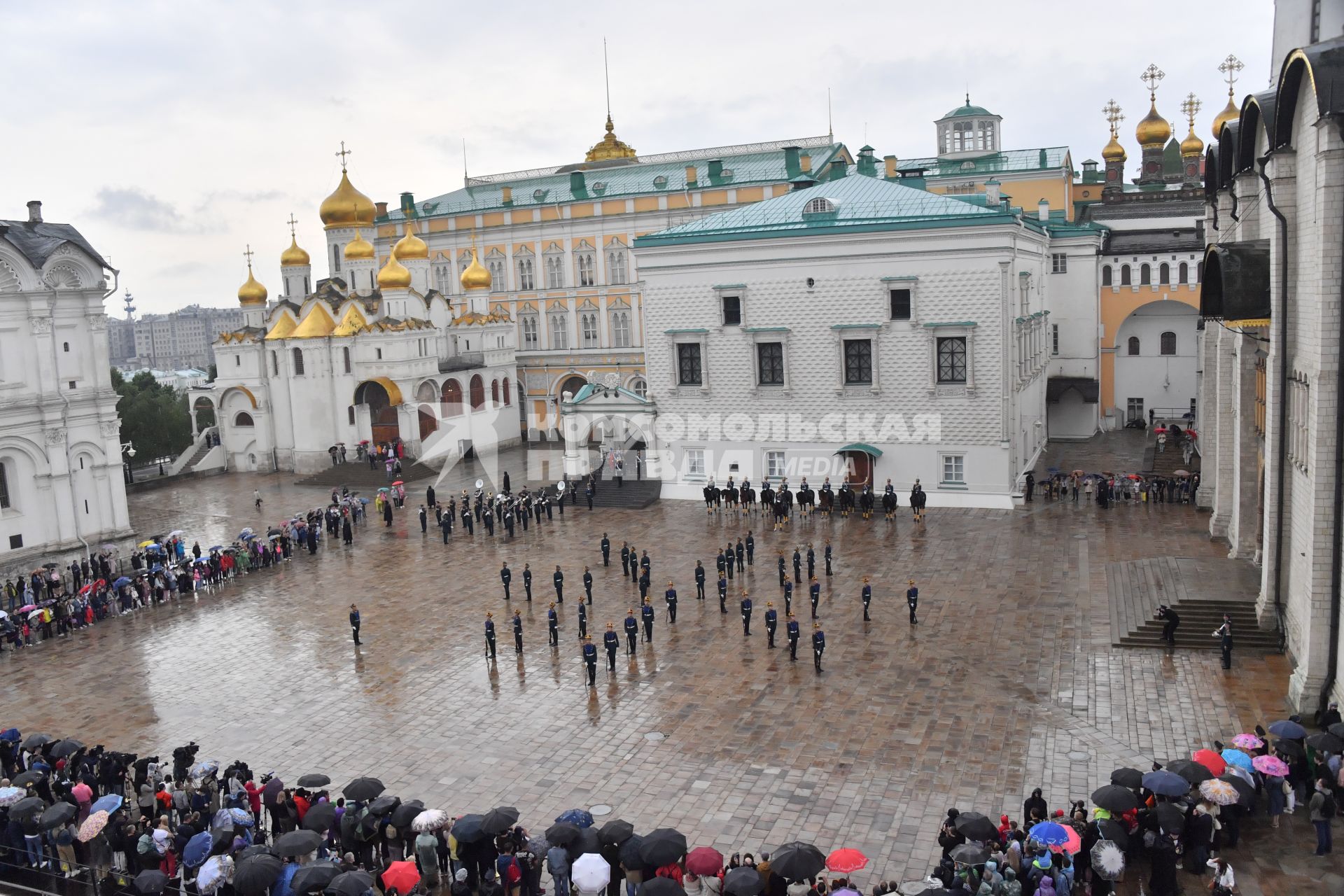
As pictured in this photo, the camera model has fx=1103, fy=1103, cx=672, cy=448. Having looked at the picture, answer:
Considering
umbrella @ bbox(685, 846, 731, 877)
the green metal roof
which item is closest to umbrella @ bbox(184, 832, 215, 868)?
umbrella @ bbox(685, 846, 731, 877)

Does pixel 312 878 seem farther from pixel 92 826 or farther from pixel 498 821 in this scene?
pixel 92 826

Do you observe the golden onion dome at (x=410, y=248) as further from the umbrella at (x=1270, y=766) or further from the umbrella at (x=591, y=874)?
the umbrella at (x=1270, y=766)

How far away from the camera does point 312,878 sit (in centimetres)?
1102

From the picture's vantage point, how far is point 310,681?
20094 millimetres

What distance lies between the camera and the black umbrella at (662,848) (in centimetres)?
1126

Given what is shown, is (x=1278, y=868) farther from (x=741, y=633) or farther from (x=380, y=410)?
(x=380, y=410)

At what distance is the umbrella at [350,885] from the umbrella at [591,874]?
204 centimetres

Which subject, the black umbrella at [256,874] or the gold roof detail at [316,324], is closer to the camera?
the black umbrella at [256,874]

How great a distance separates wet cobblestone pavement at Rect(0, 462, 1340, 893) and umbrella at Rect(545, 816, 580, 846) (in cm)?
226

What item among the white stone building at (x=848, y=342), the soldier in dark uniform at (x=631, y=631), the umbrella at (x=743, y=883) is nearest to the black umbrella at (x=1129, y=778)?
the umbrella at (x=743, y=883)

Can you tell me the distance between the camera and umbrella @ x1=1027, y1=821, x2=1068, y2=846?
1107 cm

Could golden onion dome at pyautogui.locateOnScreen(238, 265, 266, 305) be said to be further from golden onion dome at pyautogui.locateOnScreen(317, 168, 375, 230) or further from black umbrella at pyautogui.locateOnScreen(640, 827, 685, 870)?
black umbrella at pyautogui.locateOnScreen(640, 827, 685, 870)

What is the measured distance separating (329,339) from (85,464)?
1565 centimetres

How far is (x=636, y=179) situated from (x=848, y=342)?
78.7ft
